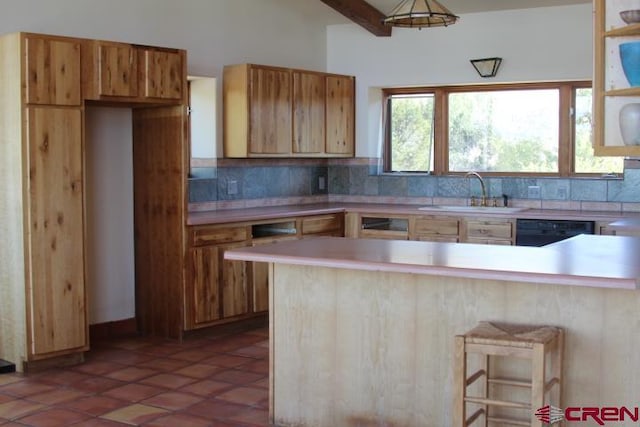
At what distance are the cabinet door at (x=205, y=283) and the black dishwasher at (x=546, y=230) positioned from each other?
7.86 feet

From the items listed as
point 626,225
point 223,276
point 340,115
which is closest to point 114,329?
point 223,276

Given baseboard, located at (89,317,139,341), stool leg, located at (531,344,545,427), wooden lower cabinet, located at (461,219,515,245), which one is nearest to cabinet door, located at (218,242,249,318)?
baseboard, located at (89,317,139,341)

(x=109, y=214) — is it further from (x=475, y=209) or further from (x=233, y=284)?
(x=475, y=209)

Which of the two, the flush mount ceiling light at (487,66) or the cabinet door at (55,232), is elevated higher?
the flush mount ceiling light at (487,66)

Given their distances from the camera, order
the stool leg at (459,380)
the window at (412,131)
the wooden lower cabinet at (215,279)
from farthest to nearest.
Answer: the window at (412,131) < the wooden lower cabinet at (215,279) < the stool leg at (459,380)

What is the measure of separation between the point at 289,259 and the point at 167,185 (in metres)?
2.31

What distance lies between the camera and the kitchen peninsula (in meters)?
3.23

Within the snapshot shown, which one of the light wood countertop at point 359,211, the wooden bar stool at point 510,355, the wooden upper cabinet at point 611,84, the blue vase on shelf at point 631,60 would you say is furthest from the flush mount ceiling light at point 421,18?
the light wood countertop at point 359,211

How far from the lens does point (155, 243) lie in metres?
5.87

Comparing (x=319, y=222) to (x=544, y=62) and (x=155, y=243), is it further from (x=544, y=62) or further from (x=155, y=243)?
(x=544, y=62)

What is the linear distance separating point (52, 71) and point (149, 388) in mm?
2011

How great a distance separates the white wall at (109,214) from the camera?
5.75 m

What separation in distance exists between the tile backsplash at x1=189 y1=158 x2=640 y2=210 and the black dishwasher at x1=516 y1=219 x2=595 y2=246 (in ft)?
2.25

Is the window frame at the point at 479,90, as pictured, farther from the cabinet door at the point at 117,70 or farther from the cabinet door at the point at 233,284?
the cabinet door at the point at 117,70
